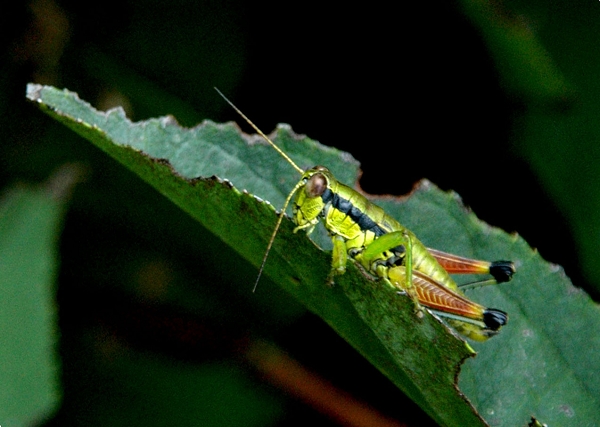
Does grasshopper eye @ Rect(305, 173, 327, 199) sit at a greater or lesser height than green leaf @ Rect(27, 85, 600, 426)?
greater

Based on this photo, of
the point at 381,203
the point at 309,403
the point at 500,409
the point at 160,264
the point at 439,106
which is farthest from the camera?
the point at 160,264

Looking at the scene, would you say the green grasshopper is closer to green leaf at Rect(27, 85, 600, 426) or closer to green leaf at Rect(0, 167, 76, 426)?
green leaf at Rect(27, 85, 600, 426)

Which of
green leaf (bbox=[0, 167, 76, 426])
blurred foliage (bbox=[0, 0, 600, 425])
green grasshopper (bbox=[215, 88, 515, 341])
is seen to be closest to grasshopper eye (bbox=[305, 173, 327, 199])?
green grasshopper (bbox=[215, 88, 515, 341])

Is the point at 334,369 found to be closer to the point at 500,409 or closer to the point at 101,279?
the point at 500,409

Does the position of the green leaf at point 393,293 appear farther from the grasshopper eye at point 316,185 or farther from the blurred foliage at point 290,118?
the blurred foliage at point 290,118

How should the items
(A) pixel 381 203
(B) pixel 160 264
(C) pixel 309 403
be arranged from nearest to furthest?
(A) pixel 381 203 → (C) pixel 309 403 → (B) pixel 160 264

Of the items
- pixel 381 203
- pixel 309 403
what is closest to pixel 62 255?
pixel 309 403

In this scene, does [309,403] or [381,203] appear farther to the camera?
[309,403]
